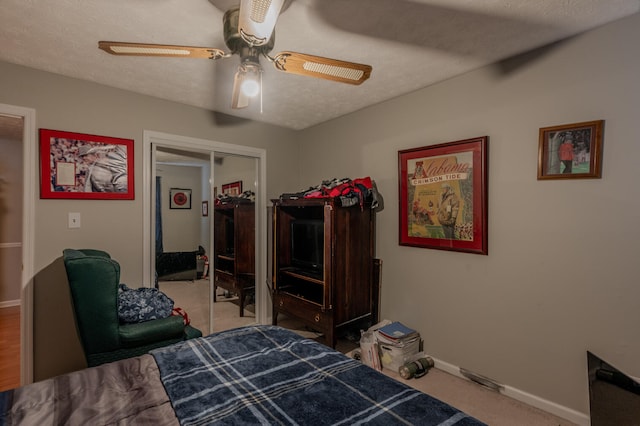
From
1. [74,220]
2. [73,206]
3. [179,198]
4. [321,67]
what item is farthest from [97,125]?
[321,67]

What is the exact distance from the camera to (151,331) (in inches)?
80.9

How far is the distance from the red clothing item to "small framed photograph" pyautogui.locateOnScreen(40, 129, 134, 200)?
3481 millimetres

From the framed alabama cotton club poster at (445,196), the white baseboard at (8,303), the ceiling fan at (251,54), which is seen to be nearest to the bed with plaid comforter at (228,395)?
the ceiling fan at (251,54)

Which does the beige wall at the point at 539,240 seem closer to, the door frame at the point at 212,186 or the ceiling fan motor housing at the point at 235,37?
the ceiling fan motor housing at the point at 235,37

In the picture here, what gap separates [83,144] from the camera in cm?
257

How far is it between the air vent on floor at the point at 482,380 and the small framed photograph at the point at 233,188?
293 cm

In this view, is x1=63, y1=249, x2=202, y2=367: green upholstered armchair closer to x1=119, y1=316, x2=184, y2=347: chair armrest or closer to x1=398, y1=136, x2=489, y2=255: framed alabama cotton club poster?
x1=119, y1=316, x2=184, y2=347: chair armrest

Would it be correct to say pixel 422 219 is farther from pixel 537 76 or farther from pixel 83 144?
pixel 83 144

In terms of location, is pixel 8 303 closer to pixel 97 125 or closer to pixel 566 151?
pixel 97 125

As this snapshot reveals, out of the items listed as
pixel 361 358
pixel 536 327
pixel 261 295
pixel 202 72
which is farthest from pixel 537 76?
pixel 261 295

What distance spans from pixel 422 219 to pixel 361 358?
1.42 metres

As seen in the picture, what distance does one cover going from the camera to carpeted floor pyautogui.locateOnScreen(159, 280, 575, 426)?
2.03 meters

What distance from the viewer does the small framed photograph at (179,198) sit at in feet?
10.3

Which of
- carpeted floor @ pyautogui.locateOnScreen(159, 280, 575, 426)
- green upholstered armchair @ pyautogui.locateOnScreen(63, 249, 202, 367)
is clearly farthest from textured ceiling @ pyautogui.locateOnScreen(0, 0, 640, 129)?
carpeted floor @ pyautogui.locateOnScreen(159, 280, 575, 426)
